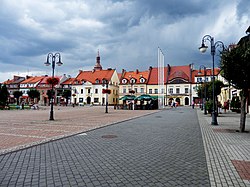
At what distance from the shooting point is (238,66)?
1070 cm

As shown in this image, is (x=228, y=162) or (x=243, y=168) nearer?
(x=243, y=168)

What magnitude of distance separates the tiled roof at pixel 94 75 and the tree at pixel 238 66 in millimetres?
66325

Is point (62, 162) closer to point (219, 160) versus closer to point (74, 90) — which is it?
point (219, 160)

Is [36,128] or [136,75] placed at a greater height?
[136,75]

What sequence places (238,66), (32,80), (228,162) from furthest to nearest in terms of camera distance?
(32,80) < (238,66) < (228,162)

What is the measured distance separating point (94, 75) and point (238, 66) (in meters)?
71.9

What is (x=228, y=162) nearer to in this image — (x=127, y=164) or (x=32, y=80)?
(x=127, y=164)

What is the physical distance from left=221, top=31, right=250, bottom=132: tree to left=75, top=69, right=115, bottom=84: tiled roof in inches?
2611

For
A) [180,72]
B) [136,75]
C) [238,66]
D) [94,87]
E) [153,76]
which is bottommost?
[238,66]

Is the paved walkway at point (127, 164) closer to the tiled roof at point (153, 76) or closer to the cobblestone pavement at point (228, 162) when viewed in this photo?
the cobblestone pavement at point (228, 162)

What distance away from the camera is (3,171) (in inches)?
192

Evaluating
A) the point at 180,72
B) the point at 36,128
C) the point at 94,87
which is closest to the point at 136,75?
the point at 180,72

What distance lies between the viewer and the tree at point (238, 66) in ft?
34.7

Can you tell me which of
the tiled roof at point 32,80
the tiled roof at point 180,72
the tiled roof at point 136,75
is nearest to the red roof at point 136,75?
the tiled roof at point 136,75
